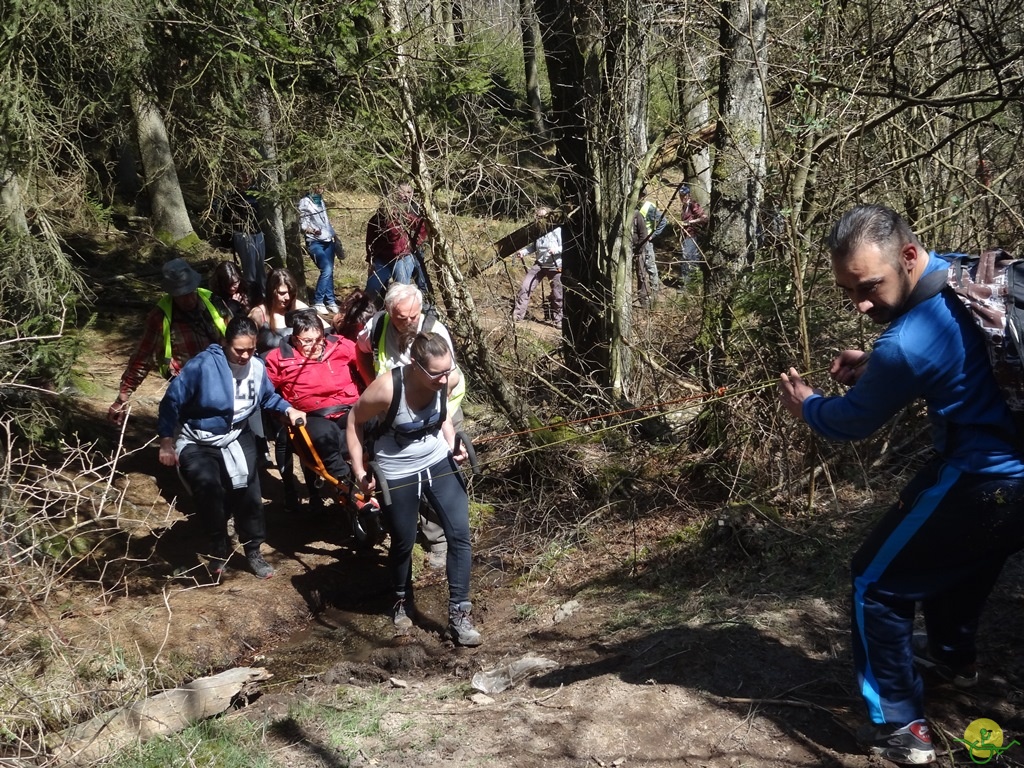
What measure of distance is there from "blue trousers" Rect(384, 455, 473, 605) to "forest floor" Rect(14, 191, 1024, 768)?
1.65 ft

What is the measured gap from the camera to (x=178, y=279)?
707 cm

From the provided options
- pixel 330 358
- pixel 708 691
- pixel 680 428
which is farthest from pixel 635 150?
pixel 708 691

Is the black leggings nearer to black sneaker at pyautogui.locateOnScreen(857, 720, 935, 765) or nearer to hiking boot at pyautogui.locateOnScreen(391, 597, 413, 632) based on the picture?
hiking boot at pyautogui.locateOnScreen(391, 597, 413, 632)

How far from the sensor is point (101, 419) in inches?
347

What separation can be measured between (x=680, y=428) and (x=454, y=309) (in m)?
1.99

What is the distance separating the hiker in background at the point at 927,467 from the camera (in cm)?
324

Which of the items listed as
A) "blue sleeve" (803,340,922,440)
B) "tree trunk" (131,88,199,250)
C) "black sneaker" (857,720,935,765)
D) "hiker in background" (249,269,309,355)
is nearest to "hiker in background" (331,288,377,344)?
"hiker in background" (249,269,309,355)

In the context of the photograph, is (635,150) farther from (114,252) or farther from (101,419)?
(114,252)

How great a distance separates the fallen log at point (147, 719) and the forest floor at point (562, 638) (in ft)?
0.49

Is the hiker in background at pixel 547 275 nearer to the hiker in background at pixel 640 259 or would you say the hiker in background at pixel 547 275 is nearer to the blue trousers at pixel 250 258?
the hiker in background at pixel 640 259

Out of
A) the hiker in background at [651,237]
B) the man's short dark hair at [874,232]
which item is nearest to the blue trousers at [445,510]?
the man's short dark hair at [874,232]

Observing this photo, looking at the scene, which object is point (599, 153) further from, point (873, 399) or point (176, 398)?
Answer: point (873, 399)

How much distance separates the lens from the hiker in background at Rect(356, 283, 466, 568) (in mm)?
5984

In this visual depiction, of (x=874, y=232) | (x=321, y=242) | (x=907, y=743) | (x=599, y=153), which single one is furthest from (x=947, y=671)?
(x=321, y=242)
